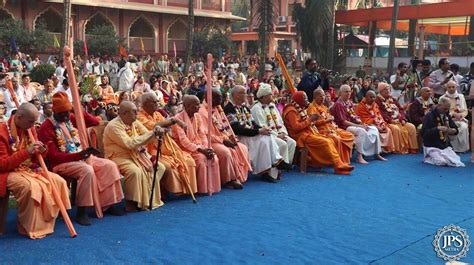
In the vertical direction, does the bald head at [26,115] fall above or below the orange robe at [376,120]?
above

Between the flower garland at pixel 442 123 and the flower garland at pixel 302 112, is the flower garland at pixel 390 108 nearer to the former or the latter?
the flower garland at pixel 442 123

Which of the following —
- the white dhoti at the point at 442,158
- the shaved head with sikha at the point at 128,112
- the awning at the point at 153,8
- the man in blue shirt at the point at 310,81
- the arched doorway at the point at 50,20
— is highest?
the awning at the point at 153,8

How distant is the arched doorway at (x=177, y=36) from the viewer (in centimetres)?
3309

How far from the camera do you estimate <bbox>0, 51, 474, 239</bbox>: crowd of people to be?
5.16 m

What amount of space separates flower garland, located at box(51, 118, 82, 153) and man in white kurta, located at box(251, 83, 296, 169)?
3074mm

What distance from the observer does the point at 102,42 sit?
90.6 feet

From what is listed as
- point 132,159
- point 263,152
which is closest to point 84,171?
point 132,159

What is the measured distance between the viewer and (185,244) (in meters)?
4.82

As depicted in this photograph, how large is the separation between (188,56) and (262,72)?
3.32 metres

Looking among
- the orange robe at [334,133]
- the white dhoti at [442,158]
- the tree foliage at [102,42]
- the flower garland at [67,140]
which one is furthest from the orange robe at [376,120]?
the tree foliage at [102,42]

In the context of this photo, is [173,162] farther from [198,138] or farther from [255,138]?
[255,138]

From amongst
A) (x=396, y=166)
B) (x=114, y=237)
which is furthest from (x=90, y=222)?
(x=396, y=166)

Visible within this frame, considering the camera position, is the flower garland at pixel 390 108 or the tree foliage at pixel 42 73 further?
the tree foliage at pixel 42 73

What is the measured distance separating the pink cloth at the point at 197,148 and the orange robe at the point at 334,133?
7.98 ft
